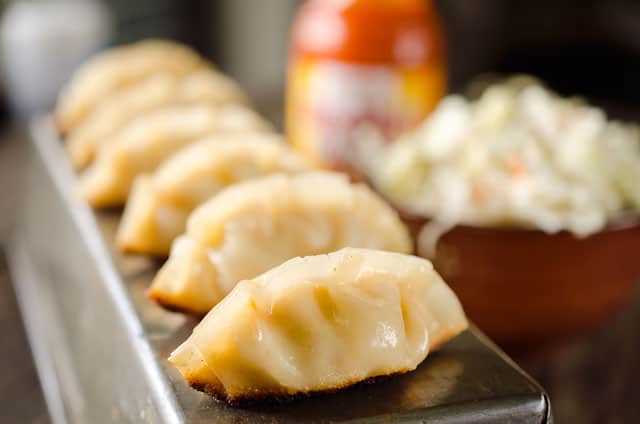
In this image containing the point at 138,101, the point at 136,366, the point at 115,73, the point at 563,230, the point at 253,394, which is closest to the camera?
the point at 253,394

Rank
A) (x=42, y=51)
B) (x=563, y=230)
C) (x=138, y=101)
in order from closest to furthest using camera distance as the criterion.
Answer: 1. (x=563, y=230)
2. (x=138, y=101)
3. (x=42, y=51)

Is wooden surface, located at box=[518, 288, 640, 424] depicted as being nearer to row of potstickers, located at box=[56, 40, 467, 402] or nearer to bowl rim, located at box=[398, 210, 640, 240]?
bowl rim, located at box=[398, 210, 640, 240]

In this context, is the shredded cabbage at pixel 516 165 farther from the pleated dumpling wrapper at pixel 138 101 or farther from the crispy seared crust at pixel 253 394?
the crispy seared crust at pixel 253 394

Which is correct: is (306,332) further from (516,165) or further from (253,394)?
(516,165)

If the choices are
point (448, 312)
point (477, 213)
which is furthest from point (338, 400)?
point (477, 213)

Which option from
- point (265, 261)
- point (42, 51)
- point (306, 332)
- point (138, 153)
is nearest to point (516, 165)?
point (138, 153)

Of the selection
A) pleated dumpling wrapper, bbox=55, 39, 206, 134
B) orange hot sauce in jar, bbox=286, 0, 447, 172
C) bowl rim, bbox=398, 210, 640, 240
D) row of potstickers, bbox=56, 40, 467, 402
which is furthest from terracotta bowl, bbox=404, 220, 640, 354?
pleated dumpling wrapper, bbox=55, 39, 206, 134
